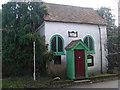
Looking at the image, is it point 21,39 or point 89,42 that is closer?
point 21,39

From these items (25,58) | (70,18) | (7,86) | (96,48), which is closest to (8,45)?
(25,58)

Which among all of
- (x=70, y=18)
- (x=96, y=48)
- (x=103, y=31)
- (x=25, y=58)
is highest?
(x=70, y=18)

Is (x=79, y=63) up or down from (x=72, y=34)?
down

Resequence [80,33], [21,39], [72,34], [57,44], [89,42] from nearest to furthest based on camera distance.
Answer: [21,39] < [57,44] < [72,34] < [80,33] < [89,42]

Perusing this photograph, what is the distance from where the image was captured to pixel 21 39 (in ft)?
32.0

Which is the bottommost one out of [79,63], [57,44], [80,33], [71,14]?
[79,63]

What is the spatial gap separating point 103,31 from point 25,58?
9067 millimetres

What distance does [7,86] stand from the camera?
8148 mm

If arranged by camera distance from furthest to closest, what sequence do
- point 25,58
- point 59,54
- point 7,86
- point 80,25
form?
point 80,25 < point 59,54 < point 25,58 < point 7,86

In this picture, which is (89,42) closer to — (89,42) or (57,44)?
(89,42)

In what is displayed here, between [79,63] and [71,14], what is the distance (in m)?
6.07

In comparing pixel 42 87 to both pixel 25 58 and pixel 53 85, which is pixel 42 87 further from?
pixel 25 58

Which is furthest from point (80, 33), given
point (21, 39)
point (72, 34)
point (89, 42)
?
point (21, 39)

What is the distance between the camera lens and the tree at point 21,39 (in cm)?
1007
